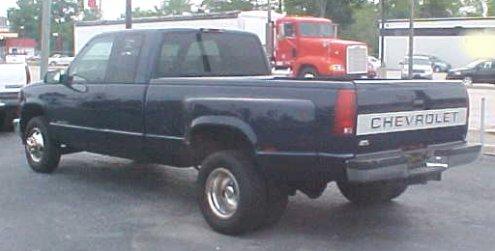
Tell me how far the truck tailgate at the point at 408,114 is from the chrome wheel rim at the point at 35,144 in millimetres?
4899

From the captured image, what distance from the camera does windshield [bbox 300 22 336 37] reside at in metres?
29.5

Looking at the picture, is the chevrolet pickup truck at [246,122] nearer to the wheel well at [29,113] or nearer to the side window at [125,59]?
the side window at [125,59]

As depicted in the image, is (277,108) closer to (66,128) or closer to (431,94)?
(431,94)

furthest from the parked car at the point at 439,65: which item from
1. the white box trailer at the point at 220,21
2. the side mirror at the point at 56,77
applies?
the side mirror at the point at 56,77

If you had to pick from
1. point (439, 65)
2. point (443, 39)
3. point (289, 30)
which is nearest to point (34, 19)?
point (443, 39)

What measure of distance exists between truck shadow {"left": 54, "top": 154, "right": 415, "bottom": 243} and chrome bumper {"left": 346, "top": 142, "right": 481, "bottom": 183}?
651 mm

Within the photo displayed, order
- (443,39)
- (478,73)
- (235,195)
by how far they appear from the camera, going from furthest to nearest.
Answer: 1. (443,39)
2. (478,73)
3. (235,195)

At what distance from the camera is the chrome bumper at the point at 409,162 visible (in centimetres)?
609

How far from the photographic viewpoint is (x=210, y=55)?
8.49m

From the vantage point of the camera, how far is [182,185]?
9.27 metres

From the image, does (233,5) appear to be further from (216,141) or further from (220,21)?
(216,141)

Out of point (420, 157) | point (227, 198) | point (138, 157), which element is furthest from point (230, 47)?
point (420, 157)

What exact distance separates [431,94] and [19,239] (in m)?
3.69

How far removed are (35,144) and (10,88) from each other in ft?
16.5
